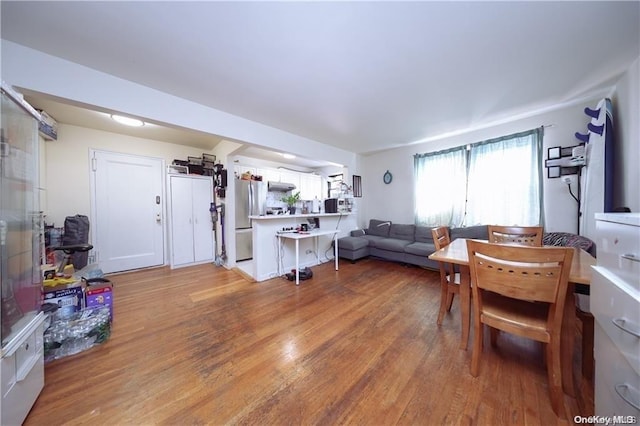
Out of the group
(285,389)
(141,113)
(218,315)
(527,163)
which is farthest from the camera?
(527,163)

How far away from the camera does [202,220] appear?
4.22m

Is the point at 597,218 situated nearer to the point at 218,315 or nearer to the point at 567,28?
the point at 567,28

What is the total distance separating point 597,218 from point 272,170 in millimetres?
5132

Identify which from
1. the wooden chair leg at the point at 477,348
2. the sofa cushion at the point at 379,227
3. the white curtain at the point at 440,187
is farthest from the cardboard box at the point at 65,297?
the white curtain at the point at 440,187

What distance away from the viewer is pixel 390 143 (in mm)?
4148

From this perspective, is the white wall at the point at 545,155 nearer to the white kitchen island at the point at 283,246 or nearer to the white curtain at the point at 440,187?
the white curtain at the point at 440,187

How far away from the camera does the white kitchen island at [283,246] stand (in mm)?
3205

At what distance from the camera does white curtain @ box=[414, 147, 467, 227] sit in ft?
12.1

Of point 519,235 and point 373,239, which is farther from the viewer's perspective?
point 373,239

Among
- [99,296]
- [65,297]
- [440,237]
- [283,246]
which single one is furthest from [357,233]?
[65,297]

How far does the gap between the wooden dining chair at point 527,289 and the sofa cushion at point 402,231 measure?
9.14 ft

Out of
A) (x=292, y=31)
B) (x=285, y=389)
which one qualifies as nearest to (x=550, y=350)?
(x=285, y=389)

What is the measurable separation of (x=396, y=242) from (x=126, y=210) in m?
4.95

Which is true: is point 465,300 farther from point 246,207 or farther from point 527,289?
point 246,207
